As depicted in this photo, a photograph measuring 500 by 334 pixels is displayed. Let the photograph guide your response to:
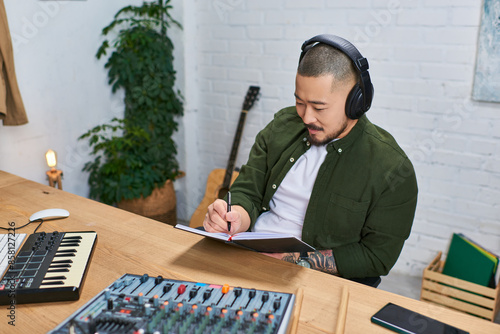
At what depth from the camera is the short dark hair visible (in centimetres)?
117


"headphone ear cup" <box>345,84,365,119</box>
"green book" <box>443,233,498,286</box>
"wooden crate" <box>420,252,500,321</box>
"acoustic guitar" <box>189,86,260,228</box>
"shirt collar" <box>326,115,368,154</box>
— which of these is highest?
"headphone ear cup" <box>345,84,365,119</box>

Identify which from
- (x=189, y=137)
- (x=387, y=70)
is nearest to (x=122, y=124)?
(x=189, y=137)

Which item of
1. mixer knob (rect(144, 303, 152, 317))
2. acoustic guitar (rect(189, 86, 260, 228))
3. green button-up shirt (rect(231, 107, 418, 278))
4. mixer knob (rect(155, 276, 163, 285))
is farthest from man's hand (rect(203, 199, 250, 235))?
acoustic guitar (rect(189, 86, 260, 228))

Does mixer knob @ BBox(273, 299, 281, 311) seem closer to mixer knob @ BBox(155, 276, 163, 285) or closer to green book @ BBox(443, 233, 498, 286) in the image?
mixer knob @ BBox(155, 276, 163, 285)

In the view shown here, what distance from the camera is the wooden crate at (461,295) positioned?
6.08 ft

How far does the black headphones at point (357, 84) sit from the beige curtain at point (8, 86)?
152 cm

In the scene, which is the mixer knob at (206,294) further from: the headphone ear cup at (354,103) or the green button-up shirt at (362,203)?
the headphone ear cup at (354,103)

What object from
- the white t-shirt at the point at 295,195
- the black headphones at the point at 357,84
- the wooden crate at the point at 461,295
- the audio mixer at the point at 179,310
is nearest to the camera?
the audio mixer at the point at 179,310

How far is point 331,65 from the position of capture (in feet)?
3.84

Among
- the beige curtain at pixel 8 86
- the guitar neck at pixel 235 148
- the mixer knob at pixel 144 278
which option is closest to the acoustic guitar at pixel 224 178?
the guitar neck at pixel 235 148

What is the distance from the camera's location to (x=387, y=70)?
88.6 inches

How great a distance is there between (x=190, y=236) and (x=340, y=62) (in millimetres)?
636

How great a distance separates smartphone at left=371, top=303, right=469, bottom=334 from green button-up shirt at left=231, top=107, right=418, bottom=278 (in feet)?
1.23

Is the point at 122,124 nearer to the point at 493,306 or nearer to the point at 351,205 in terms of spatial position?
the point at 351,205
